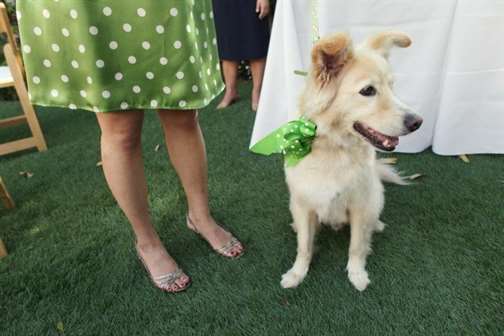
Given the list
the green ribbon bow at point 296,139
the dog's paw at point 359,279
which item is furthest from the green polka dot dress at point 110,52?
the dog's paw at point 359,279

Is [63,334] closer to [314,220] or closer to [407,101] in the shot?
[314,220]

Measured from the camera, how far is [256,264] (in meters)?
1.76

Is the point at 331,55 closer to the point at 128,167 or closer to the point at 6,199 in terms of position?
the point at 128,167

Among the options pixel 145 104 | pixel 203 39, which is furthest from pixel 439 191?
pixel 145 104

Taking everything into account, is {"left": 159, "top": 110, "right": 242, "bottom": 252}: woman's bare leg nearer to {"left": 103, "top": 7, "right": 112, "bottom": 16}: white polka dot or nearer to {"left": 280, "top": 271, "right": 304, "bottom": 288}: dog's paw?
{"left": 280, "top": 271, "right": 304, "bottom": 288}: dog's paw

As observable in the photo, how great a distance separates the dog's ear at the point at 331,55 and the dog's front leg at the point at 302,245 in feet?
1.92

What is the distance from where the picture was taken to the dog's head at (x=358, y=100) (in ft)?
4.35

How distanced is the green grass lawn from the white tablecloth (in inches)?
9.1

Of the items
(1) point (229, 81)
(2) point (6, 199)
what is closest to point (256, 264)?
(2) point (6, 199)

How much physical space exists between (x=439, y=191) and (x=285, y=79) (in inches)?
49.4

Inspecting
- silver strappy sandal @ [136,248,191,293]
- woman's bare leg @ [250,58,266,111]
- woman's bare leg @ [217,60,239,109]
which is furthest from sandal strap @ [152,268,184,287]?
woman's bare leg @ [217,60,239,109]

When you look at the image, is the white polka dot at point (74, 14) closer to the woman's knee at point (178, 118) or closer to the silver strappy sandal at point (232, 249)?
the woman's knee at point (178, 118)

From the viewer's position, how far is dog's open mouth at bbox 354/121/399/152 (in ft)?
4.45

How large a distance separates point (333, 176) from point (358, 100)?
0.32 m
